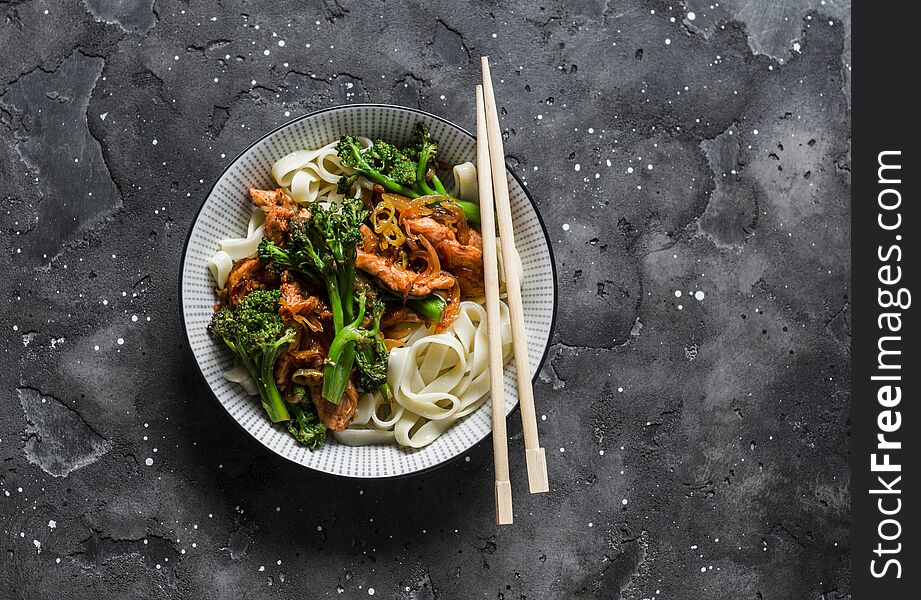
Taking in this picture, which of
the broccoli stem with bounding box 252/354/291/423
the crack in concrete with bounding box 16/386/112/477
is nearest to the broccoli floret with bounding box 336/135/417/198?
the broccoli stem with bounding box 252/354/291/423

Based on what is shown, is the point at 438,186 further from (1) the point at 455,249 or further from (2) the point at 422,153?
(1) the point at 455,249

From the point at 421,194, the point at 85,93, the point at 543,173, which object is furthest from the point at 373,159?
the point at 85,93

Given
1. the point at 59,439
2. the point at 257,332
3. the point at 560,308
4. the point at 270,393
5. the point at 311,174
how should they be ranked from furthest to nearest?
1. the point at 560,308
2. the point at 59,439
3. the point at 311,174
4. the point at 270,393
5. the point at 257,332

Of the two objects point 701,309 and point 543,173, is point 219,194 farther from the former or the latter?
point 701,309

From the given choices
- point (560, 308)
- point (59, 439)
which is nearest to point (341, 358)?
point (560, 308)

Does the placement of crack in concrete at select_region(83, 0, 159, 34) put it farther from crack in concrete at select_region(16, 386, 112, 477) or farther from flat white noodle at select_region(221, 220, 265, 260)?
crack in concrete at select_region(16, 386, 112, 477)

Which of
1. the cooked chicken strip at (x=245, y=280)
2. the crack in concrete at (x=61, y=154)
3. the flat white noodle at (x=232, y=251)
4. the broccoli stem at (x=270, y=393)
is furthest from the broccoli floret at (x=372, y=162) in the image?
the crack in concrete at (x=61, y=154)

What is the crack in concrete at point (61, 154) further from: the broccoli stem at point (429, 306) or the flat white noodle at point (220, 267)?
the broccoli stem at point (429, 306)
